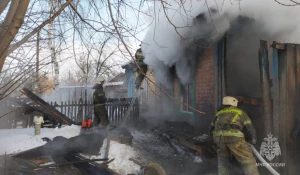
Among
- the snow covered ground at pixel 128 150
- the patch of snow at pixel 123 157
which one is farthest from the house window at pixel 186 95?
the patch of snow at pixel 123 157

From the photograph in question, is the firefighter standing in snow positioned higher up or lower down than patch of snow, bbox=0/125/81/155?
higher up

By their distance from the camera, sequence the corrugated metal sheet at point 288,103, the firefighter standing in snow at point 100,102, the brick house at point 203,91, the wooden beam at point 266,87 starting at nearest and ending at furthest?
the corrugated metal sheet at point 288,103 < the wooden beam at point 266,87 < the brick house at point 203,91 < the firefighter standing in snow at point 100,102

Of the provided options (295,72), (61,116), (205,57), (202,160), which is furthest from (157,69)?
(295,72)

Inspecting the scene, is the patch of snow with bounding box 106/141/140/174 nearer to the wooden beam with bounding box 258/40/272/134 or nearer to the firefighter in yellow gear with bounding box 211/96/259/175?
the firefighter in yellow gear with bounding box 211/96/259/175

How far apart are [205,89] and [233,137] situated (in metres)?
3.51

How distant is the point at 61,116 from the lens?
8.59m

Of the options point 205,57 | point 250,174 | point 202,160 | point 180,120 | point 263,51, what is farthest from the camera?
point 180,120

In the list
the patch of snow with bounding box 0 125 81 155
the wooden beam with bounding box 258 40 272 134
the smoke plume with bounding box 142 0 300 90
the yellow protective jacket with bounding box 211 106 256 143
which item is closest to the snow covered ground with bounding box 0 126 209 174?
Result: the patch of snow with bounding box 0 125 81 155

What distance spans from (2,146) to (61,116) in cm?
252

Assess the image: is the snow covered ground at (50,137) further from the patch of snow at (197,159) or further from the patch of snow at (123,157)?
the patch of snow at (197,159)

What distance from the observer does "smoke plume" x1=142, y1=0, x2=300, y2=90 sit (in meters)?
4.99

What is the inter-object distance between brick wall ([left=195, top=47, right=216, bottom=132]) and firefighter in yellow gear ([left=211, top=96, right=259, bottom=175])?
269 centimetres

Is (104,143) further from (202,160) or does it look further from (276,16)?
(276,16)

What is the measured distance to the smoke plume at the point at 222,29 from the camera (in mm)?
4992
